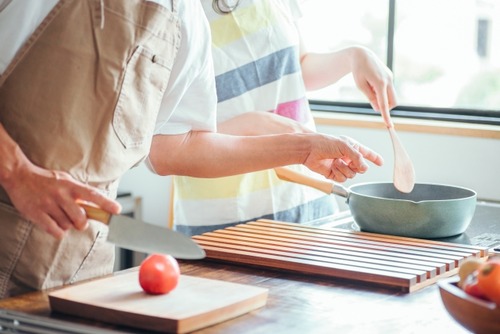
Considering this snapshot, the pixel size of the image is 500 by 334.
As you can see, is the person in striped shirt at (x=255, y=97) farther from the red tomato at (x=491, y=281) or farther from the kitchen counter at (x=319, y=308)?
the red tomato at (x=491, y=281)

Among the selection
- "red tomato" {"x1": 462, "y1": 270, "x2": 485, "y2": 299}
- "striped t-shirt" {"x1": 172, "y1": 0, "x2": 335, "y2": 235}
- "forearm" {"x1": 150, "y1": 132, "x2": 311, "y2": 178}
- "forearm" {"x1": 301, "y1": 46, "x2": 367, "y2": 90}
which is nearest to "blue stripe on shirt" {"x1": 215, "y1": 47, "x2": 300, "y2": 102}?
"striped t-shirt" {"x1": 172, "y1": 0, "x2": 335, "y2": 235}

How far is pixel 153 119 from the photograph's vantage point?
158 cm

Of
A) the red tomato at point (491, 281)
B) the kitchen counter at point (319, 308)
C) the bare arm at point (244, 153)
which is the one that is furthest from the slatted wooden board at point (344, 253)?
the red tomato at point (491, 281)

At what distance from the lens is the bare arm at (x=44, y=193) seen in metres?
1.26

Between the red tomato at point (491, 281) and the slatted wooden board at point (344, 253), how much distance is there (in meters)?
0.36

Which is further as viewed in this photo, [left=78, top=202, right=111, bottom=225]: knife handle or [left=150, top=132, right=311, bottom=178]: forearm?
[left=150, top=132, right=311, bottom=178]: forearm

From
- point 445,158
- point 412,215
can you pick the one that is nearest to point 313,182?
point 412,215

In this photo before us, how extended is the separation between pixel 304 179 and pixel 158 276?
749 millimetres

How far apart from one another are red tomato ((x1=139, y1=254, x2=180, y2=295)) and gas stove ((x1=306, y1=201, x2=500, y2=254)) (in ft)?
2.24

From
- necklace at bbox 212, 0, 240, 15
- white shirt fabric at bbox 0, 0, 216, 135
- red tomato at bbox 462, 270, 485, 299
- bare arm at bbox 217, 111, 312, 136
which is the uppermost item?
necklace at bbox 212, 0, 240, 15

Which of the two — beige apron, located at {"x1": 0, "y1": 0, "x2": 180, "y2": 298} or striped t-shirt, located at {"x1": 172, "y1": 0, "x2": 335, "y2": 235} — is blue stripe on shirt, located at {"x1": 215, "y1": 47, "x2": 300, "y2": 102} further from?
beige apron, located at {"x1": 0, "y1": 0, "x2": 180, "y2": 298}

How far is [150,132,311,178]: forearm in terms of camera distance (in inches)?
69.2

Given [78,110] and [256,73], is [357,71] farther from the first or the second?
[78,110]

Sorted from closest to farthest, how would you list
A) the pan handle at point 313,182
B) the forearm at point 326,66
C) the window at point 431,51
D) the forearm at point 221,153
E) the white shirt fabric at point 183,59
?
the white shirt fabric at point 183,59 < the forearm at point 221,153 < the pan handle at point 313,182 < the forearm at point 326,66 < the window at point 431,51
